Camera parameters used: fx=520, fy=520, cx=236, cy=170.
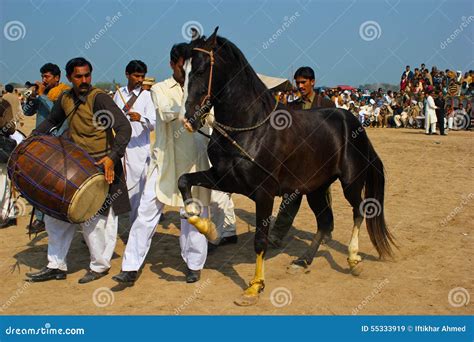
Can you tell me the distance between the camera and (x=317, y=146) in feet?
18.0

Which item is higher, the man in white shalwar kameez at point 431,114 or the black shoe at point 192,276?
the man in white shalwar kameez at point 431,114

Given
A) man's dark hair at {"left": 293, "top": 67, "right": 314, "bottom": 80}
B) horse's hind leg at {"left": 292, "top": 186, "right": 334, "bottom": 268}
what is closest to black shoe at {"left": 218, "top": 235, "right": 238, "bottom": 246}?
horse's hind leg at {"left": 292, "top": 186, "right": 334, "bottom": 268}

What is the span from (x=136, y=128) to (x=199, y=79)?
237cm

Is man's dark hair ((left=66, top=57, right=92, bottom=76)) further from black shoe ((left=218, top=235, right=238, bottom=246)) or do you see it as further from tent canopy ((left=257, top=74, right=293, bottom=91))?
tent canopy ((left=257, top=74, right=293, bottom=91))

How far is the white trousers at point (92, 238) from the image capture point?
534 cm

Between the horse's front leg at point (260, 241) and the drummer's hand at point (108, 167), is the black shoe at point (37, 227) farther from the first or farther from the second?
the horse's front leg at point (260, 241)

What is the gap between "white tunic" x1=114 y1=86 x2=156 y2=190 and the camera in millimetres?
6500

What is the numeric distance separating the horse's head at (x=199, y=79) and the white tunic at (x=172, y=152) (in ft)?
2.51

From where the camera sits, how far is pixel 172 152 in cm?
533

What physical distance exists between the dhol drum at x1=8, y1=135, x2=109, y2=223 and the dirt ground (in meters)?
0.85

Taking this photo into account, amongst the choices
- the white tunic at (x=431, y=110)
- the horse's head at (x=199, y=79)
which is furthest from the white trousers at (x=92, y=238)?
the white tunic at (x=431, y=110)

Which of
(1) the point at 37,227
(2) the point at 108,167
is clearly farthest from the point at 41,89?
(2) the point at 108,167

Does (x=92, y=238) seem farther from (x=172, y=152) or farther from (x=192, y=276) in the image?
(x=172, y=152)

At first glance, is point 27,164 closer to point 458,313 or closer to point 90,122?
point 90,122
